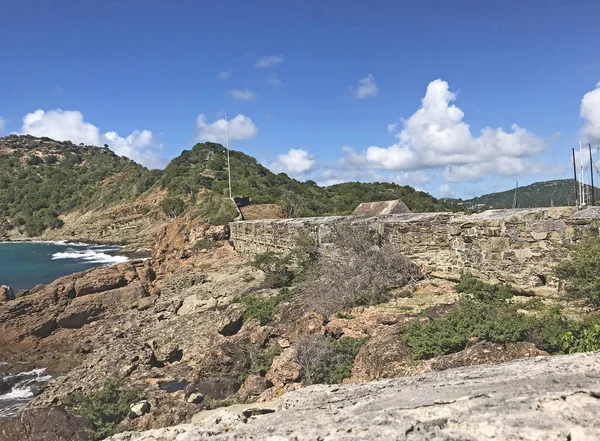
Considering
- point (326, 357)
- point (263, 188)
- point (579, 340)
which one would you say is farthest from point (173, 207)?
point (579, 340)

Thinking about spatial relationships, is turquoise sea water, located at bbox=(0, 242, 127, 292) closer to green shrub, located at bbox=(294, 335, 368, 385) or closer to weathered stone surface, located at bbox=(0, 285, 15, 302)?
weathered stone surface, located at bbox=(0, 285, 15, 302)

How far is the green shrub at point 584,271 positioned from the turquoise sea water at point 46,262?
29.9 meters

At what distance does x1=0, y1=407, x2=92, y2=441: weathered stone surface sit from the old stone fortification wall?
7705 millimetres

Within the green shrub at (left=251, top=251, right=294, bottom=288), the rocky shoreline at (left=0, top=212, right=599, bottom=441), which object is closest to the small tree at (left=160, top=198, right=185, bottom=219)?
the rocky shoreline at (left=0, top=212, right=599, bottom=441)

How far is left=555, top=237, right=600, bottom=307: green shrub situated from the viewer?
256 inches

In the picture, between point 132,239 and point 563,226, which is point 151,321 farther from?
point 132,239

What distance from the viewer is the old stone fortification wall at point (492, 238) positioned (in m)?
7.96

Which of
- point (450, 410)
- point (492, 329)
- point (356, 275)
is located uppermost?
point (450, 410)

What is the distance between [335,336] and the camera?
8094mm

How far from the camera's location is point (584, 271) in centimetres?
672

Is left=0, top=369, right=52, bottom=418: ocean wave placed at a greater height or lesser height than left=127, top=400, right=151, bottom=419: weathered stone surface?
lesser

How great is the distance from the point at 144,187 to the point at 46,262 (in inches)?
848

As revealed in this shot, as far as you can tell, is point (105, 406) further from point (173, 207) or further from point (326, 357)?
point (173, 207)

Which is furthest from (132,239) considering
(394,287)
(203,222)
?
(394,287)
